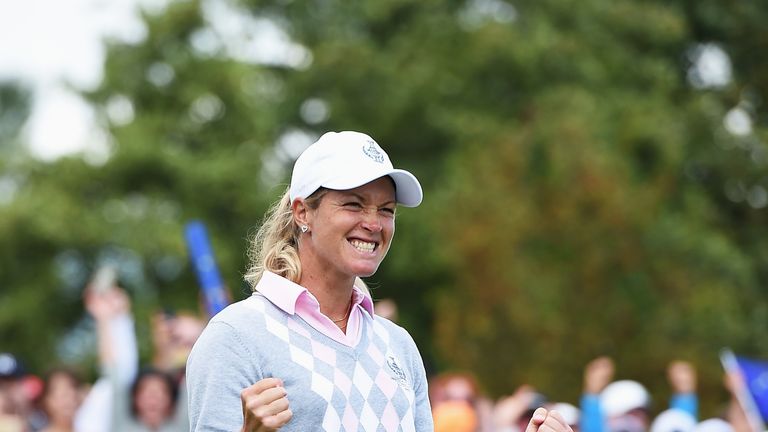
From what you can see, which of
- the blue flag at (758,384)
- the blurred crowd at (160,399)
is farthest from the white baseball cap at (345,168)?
the blue flag at (758,384)

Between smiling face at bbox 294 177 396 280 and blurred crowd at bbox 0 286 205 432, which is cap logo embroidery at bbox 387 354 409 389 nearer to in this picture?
smiling face at bbox 294 177 396 280

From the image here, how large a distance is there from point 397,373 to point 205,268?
5791 millimetres

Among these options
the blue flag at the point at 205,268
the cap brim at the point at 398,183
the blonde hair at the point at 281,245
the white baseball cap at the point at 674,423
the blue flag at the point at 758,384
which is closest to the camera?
the cap brim at the point at 398,183

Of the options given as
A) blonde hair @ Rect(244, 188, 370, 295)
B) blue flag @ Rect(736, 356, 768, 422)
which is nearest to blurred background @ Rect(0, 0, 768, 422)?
blue flag @ Rect(736, 356, 768, 422)

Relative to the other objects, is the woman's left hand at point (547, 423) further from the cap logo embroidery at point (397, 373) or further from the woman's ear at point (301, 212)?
the woman's ear at point (301, 212)

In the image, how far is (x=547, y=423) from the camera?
393 centimetres

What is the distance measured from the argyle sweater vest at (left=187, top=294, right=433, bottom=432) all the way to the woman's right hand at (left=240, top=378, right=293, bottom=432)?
17 centimetres

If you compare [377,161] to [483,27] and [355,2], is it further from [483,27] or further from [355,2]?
[355,2]

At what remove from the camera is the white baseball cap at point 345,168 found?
12.8 feet

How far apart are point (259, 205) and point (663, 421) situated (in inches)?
918

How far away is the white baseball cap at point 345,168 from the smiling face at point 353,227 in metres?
0.04

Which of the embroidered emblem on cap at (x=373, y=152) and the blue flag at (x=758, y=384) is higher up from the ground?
the blue flag at (x=758, y=384)

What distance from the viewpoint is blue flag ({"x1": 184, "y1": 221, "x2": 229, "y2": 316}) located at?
380 inches

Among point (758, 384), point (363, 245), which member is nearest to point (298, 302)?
point (363, 245)
